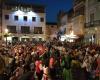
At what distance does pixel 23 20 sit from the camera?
74.5m

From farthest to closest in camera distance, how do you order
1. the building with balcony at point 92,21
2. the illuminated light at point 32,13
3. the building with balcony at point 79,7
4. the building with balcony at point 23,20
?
the illuminated light at point 32,13 < the building with balcony at point 23,20 < the building with balcony at point 79,7 < the building with balcony at point 92,21

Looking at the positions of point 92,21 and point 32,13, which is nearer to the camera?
point 92,21

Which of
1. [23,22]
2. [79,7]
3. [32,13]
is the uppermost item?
[32,13]

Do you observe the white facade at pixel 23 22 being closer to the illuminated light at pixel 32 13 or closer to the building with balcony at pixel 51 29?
the illuminated light at pixel 32 13

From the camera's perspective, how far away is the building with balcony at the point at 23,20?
72.6 metres

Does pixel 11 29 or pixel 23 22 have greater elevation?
pixel 23 22

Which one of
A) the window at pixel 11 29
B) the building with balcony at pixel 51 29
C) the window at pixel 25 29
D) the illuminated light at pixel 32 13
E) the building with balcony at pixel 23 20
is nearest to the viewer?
the building with balcony at pixel 23 20

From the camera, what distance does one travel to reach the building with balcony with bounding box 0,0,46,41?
238 ft

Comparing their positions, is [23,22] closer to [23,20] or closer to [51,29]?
[23,20]

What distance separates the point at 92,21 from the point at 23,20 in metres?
29.7

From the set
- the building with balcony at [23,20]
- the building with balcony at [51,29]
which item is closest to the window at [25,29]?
the building with balcony at [23,20]

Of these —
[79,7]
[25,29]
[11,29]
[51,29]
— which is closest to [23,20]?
[25,29]

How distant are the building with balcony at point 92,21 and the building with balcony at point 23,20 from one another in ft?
81.6

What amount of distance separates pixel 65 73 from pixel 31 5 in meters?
66.7
